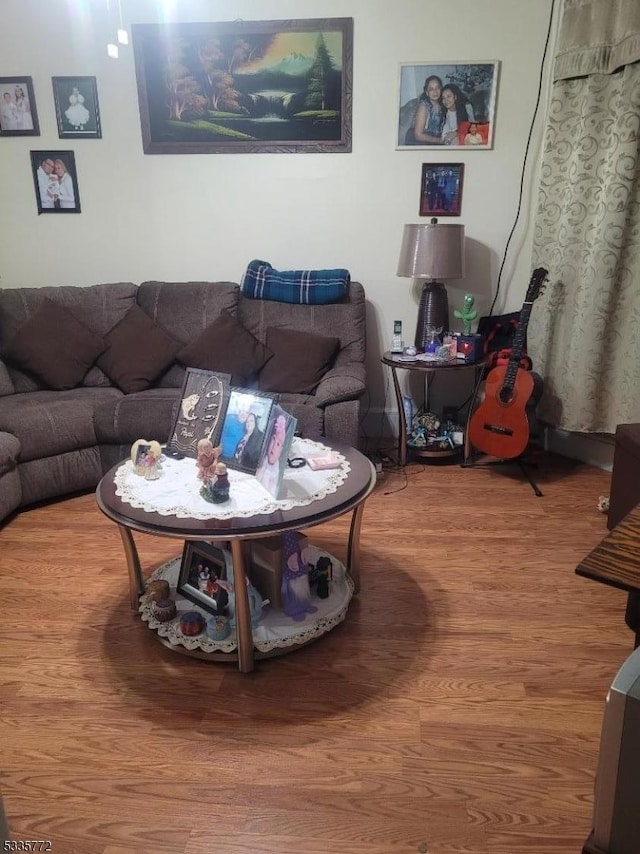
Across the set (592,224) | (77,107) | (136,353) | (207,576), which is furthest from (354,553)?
(77,107)

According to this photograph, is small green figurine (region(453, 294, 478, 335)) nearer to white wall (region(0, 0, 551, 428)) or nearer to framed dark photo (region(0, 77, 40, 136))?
white wall (region(0, 0, 551, 428))

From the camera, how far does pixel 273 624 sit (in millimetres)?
1882

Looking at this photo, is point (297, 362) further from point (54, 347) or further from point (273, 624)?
point (273, 624)

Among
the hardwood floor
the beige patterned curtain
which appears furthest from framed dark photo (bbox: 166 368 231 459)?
the beige patterned curtain

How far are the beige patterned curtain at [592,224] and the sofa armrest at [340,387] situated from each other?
1097mm

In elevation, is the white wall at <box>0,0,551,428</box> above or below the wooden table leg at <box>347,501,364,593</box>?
above

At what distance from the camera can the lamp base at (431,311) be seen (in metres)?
3.32

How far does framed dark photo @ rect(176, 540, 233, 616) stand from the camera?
1.88 metres

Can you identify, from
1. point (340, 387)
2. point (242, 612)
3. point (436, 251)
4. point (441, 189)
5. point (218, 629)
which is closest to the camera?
point (242, 612)

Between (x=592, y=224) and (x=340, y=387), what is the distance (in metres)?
1.49

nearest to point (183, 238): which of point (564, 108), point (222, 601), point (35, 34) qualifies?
point (35, 34)

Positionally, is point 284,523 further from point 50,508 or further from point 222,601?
point 50,508

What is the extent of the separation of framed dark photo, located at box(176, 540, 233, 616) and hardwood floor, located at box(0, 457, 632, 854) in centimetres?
18

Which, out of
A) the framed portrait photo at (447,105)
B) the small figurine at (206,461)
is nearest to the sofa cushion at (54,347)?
the small figurine at (206,461)
